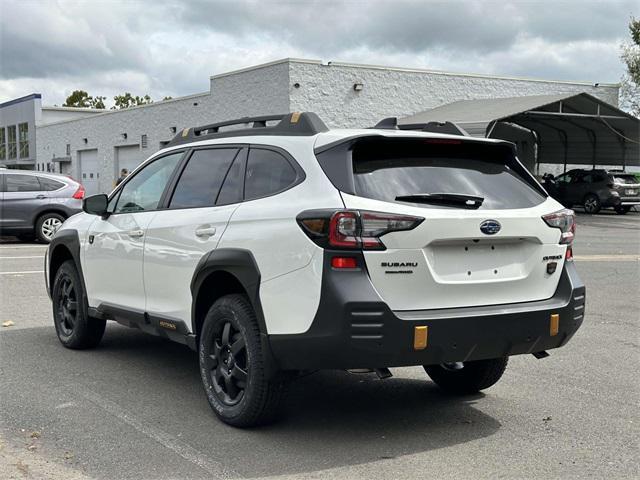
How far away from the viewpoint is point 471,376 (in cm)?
562

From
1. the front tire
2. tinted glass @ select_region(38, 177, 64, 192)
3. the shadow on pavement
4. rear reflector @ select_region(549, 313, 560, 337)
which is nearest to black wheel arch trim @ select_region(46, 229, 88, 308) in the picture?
the shadow on pavement

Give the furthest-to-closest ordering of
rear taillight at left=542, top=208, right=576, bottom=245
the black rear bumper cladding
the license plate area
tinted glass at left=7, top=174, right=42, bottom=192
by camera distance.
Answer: tinted glass at left=7, top=174, right=42, bottom=192 → rear taillight at left=542, top=208, right=576, bottom=245 → the license plate area → the black rear bumper cladding

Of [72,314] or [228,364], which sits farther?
[72,314]

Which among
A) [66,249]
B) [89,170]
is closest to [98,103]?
[89,170]

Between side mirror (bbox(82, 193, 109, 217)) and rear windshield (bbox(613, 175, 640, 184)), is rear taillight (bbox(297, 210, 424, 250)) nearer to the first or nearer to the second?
side mirror (bbox(82, 193, 109, 217))

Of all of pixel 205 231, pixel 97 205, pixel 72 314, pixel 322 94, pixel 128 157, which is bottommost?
pixel 72 314

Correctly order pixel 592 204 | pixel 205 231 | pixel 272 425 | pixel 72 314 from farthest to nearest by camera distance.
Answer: pixel 592 204 < pixel 72 314 < pixel 205 231 < pixel 272 425

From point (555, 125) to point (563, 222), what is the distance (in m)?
31.1

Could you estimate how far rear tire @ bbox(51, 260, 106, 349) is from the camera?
691 centimetres

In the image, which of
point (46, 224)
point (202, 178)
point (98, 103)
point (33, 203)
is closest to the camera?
point (202, 178)

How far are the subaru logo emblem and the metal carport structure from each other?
2172 centimetres

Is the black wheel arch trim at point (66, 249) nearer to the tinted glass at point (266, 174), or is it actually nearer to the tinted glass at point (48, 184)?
the tinted glass at point (266, 174)

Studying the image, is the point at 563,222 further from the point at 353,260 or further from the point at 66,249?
the point at 66,249

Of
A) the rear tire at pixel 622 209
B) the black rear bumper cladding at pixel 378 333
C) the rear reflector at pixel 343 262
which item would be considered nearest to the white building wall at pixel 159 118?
the rear tire at pixel 622 209
